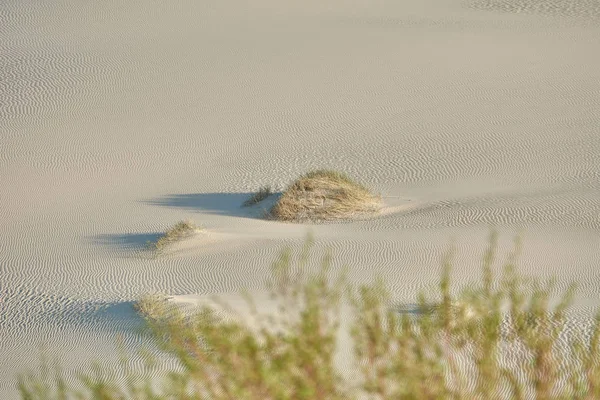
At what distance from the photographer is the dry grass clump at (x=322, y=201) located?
1317 centimetres

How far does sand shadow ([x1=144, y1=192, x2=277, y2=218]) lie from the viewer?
1367 centimetres

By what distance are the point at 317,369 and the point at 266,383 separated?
270mm

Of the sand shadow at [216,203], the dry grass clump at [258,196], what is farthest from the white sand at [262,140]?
the dry grass clump at [258,196]

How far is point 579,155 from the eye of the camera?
51.2 feet

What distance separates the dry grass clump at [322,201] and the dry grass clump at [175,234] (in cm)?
140

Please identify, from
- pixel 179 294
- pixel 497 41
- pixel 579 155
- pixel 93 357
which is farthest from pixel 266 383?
pixel 497 41

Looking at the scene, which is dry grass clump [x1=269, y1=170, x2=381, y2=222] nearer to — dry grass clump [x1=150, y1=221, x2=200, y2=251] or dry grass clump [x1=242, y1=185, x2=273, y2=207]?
dry grass clump [x1=242, y1=185, x2=273, y2=207]

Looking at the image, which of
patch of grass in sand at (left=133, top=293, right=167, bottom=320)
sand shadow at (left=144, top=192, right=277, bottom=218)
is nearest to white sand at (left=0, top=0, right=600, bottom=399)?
sand shadow at (left=144, top=192, right=277, bottom=218)

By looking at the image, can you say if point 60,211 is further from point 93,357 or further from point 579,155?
point 579,155

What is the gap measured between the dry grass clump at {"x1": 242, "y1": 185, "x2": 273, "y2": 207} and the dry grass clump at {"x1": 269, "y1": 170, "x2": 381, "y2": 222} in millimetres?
591

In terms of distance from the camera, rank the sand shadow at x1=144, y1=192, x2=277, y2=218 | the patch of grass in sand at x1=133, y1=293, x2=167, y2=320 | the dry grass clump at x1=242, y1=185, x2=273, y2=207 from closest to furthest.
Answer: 1. the patch of grass in sand at x1=133, y1=293, x2=167, y2=320
2. the sand shadow at x1=144, y1=192, x2=277, y2=218
3. the dry grass clump at x1=242, y1=185, x2=273, y2=207

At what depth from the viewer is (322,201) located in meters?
13.5

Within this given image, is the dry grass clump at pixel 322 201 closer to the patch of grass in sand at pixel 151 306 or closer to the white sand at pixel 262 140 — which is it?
the white sand at pixel 262 140

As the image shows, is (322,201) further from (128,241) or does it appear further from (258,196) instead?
(128,241)
